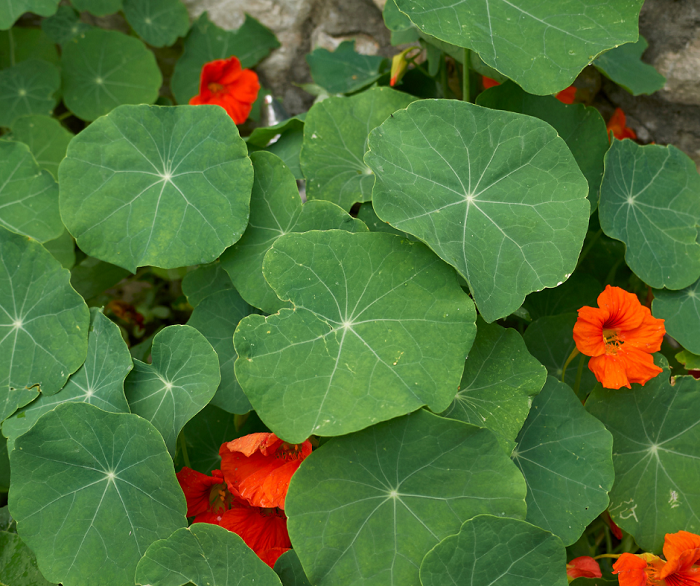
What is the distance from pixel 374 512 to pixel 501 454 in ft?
0.78

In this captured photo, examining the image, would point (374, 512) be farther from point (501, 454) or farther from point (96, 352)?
point (96, 352)

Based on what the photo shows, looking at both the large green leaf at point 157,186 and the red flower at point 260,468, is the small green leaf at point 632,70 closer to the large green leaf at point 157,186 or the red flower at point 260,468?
the large green leaf at point 157,186

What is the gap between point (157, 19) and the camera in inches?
69.9

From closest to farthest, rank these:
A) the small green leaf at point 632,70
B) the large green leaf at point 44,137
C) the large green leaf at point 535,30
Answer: the large green leaf at point 535,30 < the small green leaf at point 632,70 < the large green leaf at point 44,137

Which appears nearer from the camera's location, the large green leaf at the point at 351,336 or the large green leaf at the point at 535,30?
the large green leaf at the point at 351,336

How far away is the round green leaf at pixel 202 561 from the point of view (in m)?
0.84

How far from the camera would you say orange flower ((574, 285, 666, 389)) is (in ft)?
3.21

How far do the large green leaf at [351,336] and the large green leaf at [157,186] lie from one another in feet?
0.71

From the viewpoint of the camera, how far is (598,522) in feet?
4.05

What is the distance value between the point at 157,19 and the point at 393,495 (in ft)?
5.76

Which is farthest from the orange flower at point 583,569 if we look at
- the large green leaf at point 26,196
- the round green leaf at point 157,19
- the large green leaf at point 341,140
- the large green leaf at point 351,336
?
the round green leaf at point 157,19

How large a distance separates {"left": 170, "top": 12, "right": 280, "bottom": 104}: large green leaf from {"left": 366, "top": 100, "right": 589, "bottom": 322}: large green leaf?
42.0 inches

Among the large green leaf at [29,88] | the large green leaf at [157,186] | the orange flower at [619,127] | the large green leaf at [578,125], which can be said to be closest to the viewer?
the large green leaf at [157,186]

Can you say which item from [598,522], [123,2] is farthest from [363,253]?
[123,2]
